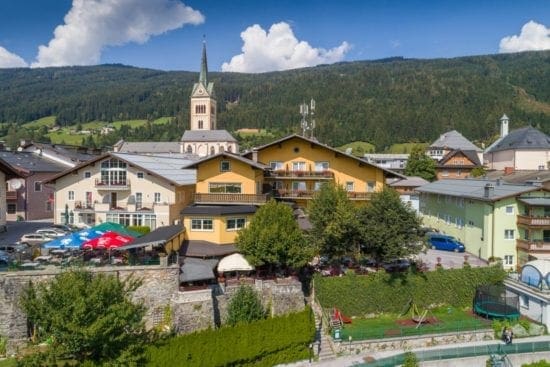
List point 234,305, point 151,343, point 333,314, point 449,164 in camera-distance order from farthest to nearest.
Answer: point 449,164, point 333,314, point 234,305, point 151,343

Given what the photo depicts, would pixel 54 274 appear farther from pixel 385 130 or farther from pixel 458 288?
pixel 385 130

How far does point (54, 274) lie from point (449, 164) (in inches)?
2828

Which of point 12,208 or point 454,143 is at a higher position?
point 454,143

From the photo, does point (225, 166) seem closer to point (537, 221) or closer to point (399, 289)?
point (399, 289)

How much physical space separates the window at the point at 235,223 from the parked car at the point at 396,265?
35.1 ft

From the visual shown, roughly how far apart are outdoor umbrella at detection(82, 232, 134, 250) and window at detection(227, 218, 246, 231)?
26.2 ft

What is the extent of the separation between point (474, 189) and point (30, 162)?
47.9 m

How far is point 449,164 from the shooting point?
80250 mm

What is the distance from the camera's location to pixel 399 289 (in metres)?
29.8

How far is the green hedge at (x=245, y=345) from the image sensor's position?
21.6m

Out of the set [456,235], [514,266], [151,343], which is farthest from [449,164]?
[151,343]

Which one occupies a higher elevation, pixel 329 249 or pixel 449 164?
pixel 449 164

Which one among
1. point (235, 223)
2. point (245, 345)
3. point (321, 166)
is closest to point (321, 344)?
point (245, 345)

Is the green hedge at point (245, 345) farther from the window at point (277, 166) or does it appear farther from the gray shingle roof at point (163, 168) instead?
the window at point (277, 166)
